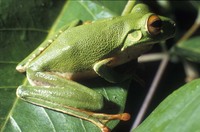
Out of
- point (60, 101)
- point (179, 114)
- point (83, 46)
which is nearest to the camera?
point (179, 114)

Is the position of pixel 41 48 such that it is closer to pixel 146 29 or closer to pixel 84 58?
pixel 84 58

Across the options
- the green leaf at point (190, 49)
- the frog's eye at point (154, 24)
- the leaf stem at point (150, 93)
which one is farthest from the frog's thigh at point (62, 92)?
the green leaf at point (190, 49)

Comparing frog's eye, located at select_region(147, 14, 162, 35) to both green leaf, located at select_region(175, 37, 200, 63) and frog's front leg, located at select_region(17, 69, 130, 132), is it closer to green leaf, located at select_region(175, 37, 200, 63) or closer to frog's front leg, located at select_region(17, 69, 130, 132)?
green leaf, located at select_region(175, 37, 200, 63)

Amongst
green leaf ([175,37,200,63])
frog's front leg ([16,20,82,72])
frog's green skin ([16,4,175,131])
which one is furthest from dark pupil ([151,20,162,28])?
frog's front leg ([16,20,82,72])

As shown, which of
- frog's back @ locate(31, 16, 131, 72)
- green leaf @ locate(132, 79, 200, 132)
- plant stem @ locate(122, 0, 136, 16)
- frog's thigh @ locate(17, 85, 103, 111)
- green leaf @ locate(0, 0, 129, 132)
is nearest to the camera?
green leaf @ locate(132, 79, 200, 132)

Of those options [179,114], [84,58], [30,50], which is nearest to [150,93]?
[84,58]

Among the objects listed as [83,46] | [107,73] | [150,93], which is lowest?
[150,93]
